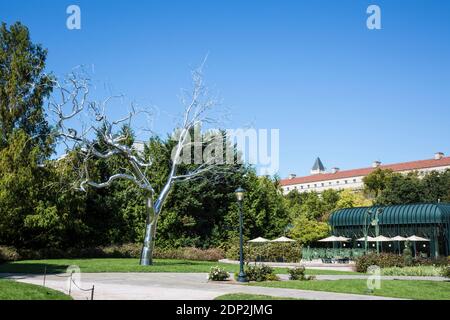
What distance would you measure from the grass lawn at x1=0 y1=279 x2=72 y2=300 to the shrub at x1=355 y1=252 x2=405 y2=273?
60.2 feet

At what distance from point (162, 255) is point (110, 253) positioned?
4214 mm

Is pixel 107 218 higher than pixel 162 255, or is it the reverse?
pixel 107 218

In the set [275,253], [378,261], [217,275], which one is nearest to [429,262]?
[378,261]

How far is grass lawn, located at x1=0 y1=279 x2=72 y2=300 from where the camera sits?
11.9 m

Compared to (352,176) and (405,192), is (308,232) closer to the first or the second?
(405,192)

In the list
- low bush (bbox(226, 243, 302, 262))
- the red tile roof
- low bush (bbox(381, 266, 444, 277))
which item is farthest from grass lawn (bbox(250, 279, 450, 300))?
the red tile roof

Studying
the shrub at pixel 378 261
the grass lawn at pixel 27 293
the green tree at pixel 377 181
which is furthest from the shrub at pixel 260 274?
the green tree at pixel 377 181

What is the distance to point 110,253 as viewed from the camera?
3812 centimetres

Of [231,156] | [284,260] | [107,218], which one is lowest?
[284,260]

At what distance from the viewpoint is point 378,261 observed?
2706cm

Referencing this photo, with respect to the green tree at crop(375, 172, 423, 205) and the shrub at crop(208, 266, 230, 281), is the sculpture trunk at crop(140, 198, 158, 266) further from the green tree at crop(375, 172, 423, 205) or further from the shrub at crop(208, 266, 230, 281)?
the green tree at crop(375, 172, 423, 205)
